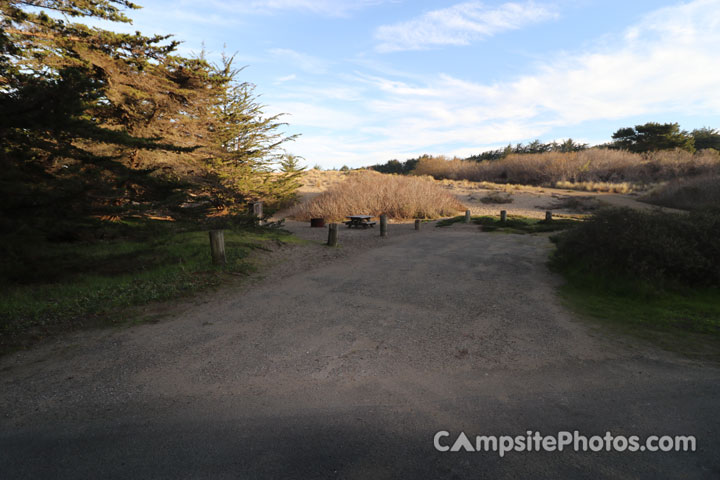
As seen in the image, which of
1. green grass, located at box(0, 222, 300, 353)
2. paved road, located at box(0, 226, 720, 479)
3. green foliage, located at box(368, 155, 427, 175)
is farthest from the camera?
green foliage, located at box(368, 155, 427, 175)

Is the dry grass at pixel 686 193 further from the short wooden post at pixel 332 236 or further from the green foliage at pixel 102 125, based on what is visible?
the green foliage at pixel 102 125

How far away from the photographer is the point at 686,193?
19.1 meters

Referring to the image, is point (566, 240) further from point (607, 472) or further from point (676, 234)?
point (607, 472)

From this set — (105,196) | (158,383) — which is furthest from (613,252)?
(105,196)

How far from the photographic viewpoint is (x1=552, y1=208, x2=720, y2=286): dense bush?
6098 millimetres

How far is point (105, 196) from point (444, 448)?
6155 mm

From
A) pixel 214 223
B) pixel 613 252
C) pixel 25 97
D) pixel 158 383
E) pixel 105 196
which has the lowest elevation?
pixel 158 383

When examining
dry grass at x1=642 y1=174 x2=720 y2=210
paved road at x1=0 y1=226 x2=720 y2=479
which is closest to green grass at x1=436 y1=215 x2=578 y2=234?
paved road at x1=0 y1=226 x2=720 y2=479

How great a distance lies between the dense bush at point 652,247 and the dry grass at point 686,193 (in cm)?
1442

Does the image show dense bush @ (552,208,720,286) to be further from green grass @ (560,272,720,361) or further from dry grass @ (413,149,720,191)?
dry grass @ (413,149,720,191)

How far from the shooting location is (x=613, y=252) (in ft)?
22.5

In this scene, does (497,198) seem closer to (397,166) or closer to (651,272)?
(651,272)

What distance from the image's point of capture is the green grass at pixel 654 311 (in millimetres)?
4504

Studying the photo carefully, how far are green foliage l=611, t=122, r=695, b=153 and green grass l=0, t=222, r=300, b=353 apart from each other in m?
50.5
